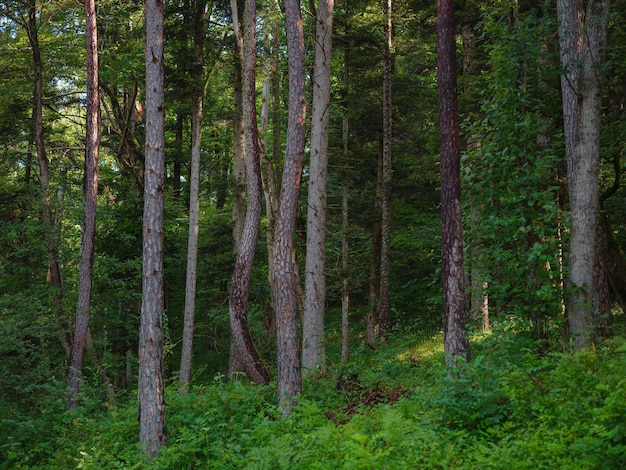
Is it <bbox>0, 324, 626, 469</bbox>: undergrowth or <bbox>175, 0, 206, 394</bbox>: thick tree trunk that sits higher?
<bbox>175, 0, 206, 394</bbox>: thick tree trunk

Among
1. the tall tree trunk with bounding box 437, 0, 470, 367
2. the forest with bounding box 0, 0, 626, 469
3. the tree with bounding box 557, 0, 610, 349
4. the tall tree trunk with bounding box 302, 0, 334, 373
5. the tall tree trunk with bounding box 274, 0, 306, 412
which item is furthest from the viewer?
the tall tree trunk with bounding box 302, 0, 334, 373

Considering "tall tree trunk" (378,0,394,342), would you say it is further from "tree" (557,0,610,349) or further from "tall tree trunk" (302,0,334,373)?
"tree" (557,0,610,349)

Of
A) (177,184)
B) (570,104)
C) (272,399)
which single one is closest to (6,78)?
(177,184)

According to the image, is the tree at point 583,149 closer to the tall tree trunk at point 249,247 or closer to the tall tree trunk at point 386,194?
the tall tree trunk at point 249,247

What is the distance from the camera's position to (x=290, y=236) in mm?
10539

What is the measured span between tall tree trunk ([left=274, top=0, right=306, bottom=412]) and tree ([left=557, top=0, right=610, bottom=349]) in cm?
453

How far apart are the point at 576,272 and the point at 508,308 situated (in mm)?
1360

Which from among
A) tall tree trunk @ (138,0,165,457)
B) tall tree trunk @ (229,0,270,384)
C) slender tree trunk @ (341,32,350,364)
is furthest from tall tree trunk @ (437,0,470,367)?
slender tree trunk @ (341,32,350,364)

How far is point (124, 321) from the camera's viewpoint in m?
20.6

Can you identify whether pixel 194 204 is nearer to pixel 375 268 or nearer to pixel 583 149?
pixel 375 268

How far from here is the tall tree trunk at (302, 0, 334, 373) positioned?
A: 14.1 meters

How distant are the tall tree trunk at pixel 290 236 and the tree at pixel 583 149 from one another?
178 inches

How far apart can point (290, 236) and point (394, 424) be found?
4051mm

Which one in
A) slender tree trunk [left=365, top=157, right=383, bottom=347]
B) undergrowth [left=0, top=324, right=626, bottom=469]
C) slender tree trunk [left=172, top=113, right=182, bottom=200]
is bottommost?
undergrowth [left=0, top=324, right=626, bottom=469]
